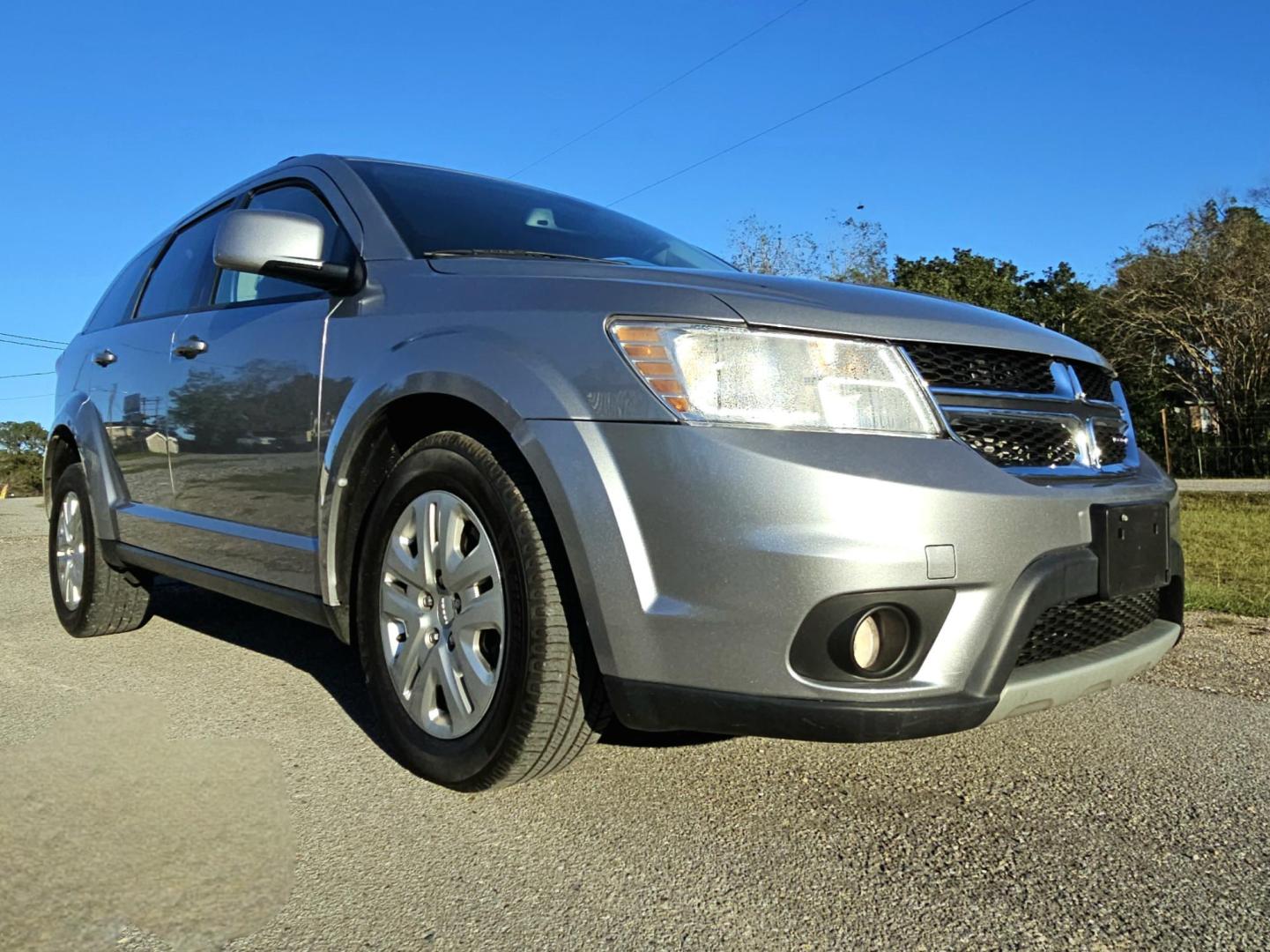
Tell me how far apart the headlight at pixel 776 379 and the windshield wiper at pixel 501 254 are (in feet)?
2.63

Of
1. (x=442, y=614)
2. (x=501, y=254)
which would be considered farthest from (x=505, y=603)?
(x=501, y=254)

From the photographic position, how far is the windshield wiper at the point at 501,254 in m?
2.78

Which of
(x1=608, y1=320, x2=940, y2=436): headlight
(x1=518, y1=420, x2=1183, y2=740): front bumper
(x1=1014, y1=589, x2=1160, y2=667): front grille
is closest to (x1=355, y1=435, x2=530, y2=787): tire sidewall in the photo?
(x1=518, y1=420, x2=1183, y2=740): front bumper

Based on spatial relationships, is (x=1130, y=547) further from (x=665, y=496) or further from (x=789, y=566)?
(x=665, y=496)

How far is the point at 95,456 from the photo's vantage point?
171 inches

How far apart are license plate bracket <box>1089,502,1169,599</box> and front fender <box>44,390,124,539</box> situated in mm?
3567

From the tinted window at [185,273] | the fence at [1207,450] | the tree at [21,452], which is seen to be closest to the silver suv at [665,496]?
the tinted window at [185,273]

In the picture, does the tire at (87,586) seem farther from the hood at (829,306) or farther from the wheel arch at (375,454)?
the hood at (829,306)

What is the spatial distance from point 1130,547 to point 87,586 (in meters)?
3.99

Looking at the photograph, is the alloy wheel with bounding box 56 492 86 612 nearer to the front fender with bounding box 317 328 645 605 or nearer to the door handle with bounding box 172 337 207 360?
the door handle with bounding box 172 337 207 360

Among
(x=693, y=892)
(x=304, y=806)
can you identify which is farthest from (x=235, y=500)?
(x=693, y=892)

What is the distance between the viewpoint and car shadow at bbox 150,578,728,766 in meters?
2.87

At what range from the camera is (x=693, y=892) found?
6.36ft

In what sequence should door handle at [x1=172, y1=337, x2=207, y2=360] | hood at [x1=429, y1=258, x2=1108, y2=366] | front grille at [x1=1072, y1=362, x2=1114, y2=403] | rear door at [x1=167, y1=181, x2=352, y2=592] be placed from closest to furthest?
1. hood at [x1=429, y1=258, x2=1108, y2=366]
2. front grille at [x1=1072, y1=362, x2=1114, y2=403]
3. rear door at [x1=167, y1=181, x2=352, y2=592]
4. door handle at [x1=172, y1=337, x2=207, y2=360]
